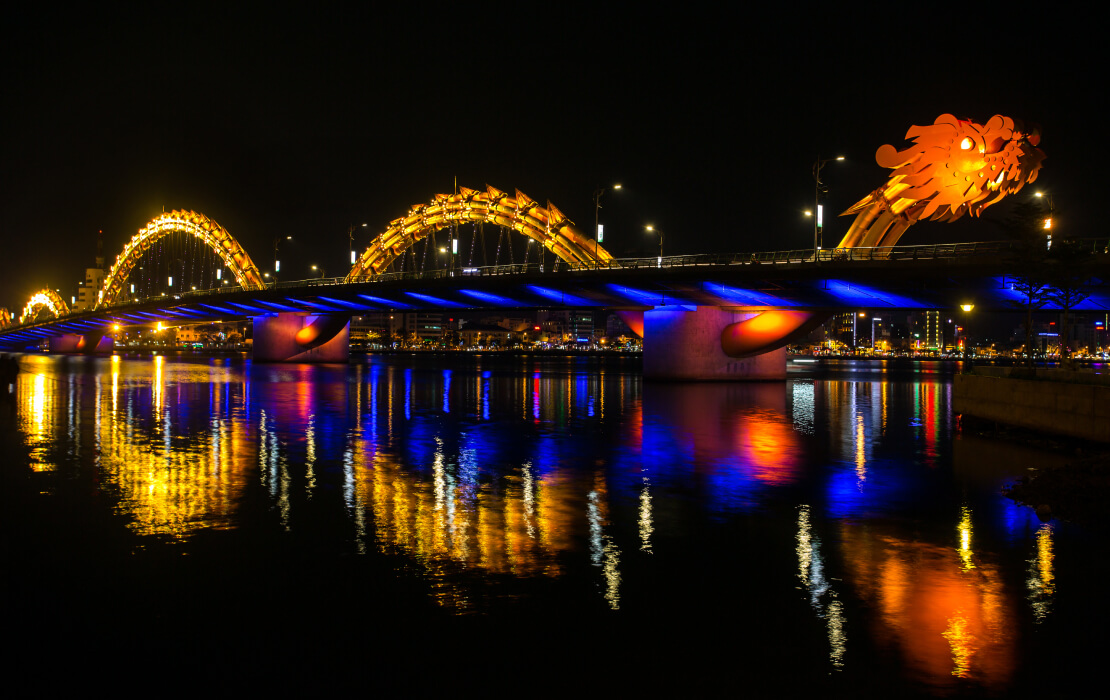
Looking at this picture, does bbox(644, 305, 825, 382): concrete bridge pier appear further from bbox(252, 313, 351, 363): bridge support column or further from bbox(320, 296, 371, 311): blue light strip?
bbox(252, 313, 351, 363): bridge support column

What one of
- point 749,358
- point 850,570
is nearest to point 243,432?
point 850,570

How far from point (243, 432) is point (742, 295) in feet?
126

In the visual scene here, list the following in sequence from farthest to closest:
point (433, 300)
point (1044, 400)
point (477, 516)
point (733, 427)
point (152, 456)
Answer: point (433, 300), point (733, 427), point (1044, 400), point (152, 456), point (477, 516)

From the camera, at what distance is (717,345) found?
64562 mm

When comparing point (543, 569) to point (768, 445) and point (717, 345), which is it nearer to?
point (768, 445)

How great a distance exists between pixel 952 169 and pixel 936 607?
48718 millimetres

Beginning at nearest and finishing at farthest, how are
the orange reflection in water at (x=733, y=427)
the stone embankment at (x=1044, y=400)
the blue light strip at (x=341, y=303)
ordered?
the orange reflection in water at (x=733, y=427), the stone embankment at (x=1044, y=400), the blue light strip at (x=341, y=303)

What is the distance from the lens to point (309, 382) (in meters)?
58.1

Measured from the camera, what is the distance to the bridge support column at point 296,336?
10162cm

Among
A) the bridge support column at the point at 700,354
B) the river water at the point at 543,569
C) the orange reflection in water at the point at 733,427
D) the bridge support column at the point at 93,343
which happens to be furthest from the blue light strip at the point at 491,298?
the bridge support column at the point at 93,343

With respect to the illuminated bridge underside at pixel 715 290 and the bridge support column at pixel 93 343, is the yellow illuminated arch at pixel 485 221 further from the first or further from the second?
the bridge support column at pixel 93 343

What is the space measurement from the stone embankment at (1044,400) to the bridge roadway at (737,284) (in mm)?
10191

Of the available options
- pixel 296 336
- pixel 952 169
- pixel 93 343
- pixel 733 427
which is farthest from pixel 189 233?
pixel 733 427

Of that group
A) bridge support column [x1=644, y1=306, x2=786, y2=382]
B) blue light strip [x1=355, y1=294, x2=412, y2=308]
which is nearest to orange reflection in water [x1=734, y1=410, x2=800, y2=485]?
bridge support column [x1=644, y1=306, x2=786, y2=382]
